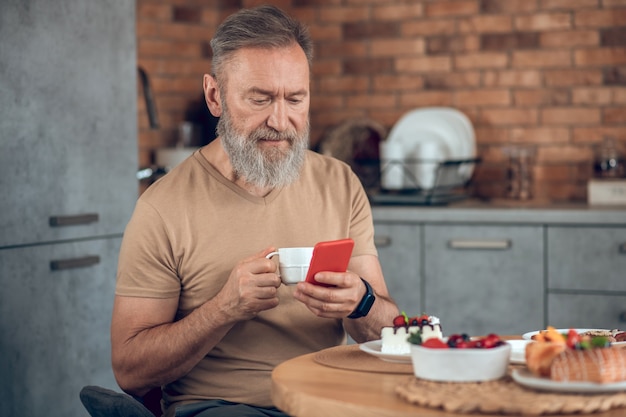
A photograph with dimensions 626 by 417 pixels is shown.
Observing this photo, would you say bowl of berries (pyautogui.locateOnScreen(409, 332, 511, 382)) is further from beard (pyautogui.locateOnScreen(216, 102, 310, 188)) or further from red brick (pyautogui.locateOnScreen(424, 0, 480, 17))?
red brick (pyautogui.locateOnScreen(424, 0, 480, 17))

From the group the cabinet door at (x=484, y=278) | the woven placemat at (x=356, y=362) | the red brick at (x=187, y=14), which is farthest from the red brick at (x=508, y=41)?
the woven placemat at (x=356, y=362)

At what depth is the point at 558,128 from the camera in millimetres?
4125

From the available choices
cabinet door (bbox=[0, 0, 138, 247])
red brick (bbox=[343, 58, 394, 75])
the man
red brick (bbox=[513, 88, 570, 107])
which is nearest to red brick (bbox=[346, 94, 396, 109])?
red brick (bbox=[343, 58, 394, 75])

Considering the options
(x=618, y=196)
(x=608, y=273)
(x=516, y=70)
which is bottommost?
(x=608, y=273)

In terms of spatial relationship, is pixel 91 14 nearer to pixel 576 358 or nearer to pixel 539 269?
pixel 539 269

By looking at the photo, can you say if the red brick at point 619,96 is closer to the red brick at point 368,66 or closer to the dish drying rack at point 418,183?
the dish drying rack at point 418,183

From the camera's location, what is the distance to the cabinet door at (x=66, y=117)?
9.13 feet

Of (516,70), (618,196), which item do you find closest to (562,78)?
(516,70)

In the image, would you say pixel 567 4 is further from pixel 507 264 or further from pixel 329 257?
pixel 329 257

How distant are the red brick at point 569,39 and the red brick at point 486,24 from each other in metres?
0.15

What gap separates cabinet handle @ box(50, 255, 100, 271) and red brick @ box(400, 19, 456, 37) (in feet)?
6.20

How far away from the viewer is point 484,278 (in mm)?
3643

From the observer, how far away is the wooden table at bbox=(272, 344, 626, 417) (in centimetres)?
138

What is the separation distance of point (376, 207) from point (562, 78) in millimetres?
1020
